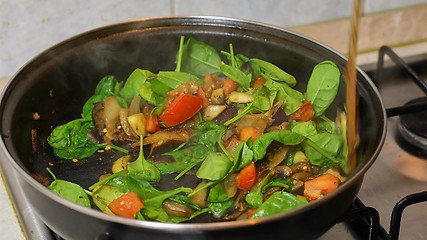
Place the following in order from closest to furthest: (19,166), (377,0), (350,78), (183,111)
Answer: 1. (19,166)
2. (350,78)
3. (183,111)
4. (377,0)

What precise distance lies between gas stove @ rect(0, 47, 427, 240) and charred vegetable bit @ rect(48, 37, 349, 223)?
0.24 ft

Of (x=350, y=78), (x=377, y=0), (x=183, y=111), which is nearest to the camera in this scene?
(x=350, y=78)

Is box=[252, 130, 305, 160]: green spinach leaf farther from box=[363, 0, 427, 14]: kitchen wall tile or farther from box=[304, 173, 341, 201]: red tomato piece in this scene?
box=[363, 0, 427, 14]: kitchen wall tile

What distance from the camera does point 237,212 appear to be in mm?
826

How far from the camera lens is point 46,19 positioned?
3.61ft

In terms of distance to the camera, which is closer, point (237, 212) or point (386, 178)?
point (237, 212)

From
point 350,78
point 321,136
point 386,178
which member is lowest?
point 386,178

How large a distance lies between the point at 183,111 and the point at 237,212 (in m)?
0.22

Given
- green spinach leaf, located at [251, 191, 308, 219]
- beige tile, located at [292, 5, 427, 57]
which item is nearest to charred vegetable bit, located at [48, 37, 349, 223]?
green spinach leaf, located at [251, 191, 308, 219]

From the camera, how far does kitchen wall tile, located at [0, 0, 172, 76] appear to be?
1078mm

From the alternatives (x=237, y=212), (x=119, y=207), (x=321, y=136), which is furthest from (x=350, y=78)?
(x=119, y=207)

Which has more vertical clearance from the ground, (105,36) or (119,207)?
(105,36)

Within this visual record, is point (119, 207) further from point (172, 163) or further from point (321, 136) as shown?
point (321, 136)

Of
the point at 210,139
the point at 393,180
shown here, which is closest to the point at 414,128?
the point at 393,180
